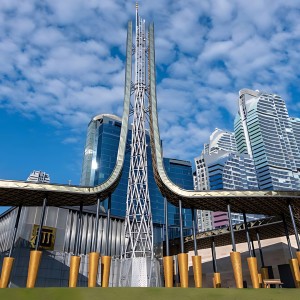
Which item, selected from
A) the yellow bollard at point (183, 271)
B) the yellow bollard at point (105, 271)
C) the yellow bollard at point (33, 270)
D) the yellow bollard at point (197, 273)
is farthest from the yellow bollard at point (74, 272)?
the yellow bollard at point (197, 273)

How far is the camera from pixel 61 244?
3950 centimetres

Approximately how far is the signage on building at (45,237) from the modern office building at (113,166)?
3312 inches

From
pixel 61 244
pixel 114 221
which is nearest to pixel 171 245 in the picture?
pixel 114 221

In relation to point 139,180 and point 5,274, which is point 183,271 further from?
point 139,180

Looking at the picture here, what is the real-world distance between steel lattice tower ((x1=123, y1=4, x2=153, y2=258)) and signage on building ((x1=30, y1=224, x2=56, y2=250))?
1021cm

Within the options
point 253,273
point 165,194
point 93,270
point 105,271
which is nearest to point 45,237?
point 105,271

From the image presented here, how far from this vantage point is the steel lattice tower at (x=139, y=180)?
143 ft

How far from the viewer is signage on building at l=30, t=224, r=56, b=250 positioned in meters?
37.3

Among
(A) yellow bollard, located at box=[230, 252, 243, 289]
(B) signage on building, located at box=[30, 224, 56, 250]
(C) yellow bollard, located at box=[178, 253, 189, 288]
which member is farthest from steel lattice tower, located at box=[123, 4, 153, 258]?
(A) yellow bollard, located at box=[230, 252, 243, 289]

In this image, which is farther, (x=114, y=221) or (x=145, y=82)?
(x=145, y=82)

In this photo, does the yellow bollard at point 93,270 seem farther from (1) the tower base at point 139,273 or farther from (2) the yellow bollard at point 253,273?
(2) the yellow bollard at point 253,273

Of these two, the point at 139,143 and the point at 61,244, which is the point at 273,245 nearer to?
the point at 139,143

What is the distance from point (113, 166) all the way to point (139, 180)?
3597 inches

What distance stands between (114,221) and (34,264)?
23.7m
